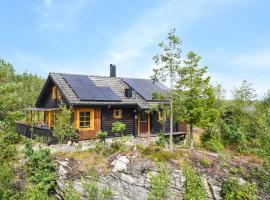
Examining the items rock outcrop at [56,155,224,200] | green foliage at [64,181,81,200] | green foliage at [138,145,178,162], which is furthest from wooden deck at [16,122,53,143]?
green foliage at [138,145,178,162]

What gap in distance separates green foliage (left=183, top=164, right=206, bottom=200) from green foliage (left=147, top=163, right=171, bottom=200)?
0.81 m

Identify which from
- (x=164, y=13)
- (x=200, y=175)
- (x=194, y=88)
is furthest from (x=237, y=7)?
(x=200, y=175)

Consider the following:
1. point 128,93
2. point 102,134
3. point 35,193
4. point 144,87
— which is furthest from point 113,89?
point 35,193

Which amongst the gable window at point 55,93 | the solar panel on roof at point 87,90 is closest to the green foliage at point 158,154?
the solar panel on roof at point 87,90

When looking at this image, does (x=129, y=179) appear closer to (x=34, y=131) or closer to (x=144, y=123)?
(x=144, y=123)

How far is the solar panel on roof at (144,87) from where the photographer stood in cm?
2073

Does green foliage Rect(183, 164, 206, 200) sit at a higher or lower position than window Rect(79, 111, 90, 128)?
lower

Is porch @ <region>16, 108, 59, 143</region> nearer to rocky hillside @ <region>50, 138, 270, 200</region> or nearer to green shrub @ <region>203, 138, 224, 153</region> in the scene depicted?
rocky hillside @ <region>50, 138, 270, 200</region>

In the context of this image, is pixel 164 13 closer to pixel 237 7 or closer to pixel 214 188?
pixel 237 7

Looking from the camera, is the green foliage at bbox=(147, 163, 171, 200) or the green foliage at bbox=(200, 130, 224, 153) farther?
the green foliage at bbox=(200, 130, 224, 153)

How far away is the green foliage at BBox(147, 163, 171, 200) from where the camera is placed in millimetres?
9773

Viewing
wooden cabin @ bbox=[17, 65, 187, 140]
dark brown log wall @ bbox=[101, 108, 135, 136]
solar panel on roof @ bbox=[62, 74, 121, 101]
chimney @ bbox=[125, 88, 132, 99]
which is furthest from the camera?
chimney @ bbox=[125, 88, 132, 99]

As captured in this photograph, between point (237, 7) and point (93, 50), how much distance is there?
13.3m

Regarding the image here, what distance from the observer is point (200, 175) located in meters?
10.1
